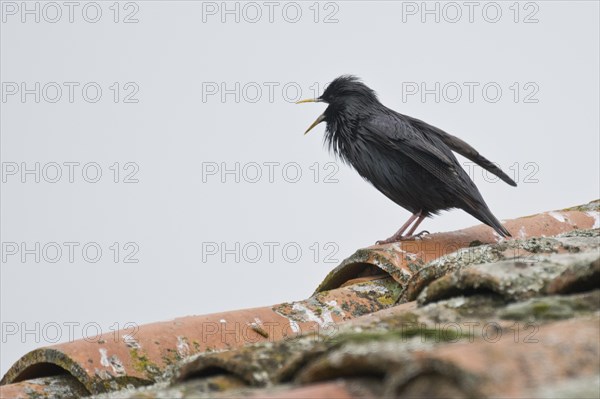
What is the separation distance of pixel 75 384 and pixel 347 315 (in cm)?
154

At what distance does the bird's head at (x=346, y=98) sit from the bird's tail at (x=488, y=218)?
132 centimetres

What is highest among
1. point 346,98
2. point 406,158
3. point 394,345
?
point 346,98

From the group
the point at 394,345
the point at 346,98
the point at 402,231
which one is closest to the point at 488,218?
the point at 402,231

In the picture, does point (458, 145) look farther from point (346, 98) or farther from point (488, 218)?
point (346, 98)

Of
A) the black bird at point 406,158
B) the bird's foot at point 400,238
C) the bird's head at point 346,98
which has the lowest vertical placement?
the bird's foot at point 400,238

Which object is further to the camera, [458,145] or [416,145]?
[458,145]

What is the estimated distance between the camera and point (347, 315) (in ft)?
14.4

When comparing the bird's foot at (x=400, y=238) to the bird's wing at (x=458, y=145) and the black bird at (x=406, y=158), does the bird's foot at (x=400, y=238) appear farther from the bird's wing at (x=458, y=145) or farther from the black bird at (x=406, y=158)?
the bird's wing at (x=458, y=145)

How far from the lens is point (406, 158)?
21.5ft

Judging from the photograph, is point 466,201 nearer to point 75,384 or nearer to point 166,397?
point 75,384

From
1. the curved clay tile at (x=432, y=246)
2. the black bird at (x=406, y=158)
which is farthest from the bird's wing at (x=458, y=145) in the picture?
the curved clay tile at (x=432, y=246)

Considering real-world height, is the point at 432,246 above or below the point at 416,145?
below

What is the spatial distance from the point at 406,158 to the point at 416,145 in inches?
6.1

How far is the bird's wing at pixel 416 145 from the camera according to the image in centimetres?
641
